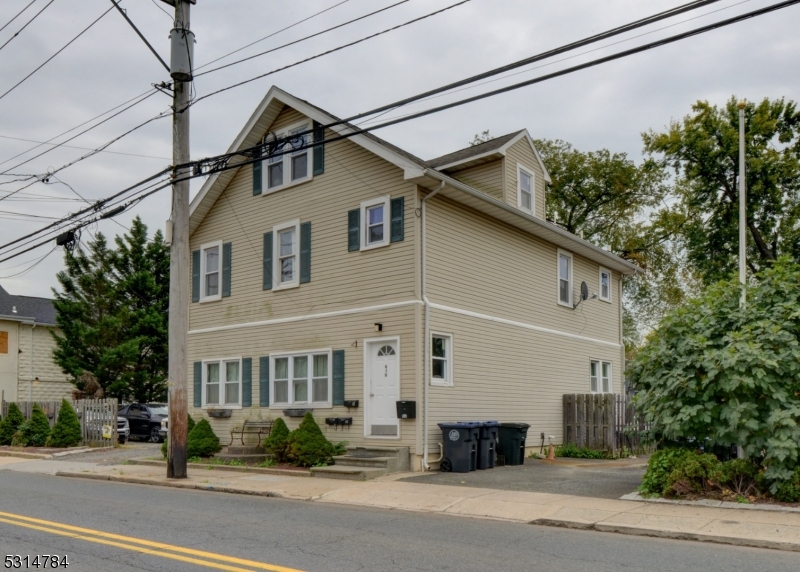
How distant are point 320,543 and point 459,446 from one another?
26.8 ft

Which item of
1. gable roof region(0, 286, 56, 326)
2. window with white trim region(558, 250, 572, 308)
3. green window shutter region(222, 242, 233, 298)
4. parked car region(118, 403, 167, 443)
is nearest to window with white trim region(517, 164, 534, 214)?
window with white trim region(558, 250, 572, 308)

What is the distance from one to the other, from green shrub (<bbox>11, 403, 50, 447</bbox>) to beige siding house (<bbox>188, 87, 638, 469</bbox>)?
636 centimetres

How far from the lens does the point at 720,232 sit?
3369 centimetres

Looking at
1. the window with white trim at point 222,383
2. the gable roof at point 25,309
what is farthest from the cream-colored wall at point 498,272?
the gable roof at point 25,309

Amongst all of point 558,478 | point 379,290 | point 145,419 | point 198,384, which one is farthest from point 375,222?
point 145,419

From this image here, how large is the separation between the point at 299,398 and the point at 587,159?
27013 millimetres

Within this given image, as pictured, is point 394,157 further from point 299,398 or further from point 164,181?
point 299,398

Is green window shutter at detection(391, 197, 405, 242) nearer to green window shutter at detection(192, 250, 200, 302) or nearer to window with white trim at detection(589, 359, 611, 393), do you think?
green window shutter at detection(192, 250, 200, 302)

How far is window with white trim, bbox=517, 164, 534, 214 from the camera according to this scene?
21.6 m

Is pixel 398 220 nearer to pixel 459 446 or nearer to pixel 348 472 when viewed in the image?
pixel 459 446

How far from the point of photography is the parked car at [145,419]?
29.6 m

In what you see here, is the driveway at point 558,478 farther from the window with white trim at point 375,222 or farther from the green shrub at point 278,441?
the window with white trim at point 375,222

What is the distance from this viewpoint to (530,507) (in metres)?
11.7

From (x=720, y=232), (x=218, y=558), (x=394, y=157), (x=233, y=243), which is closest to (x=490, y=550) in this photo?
(x=218, y=558)
